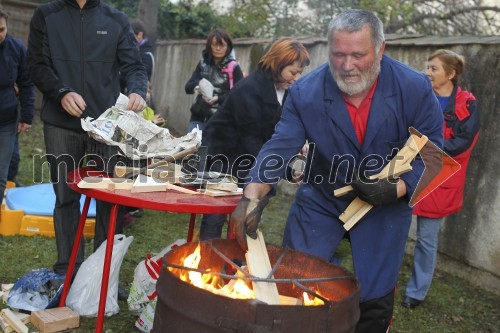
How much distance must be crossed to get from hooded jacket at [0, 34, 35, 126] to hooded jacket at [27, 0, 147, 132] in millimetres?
1041

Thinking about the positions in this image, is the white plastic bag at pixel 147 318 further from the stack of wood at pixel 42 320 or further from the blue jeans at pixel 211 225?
the blue jeans at pixel 211 225

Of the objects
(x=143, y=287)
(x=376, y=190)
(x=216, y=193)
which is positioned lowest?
(x=143, y=287)

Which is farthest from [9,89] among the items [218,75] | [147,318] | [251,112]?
[218,75]

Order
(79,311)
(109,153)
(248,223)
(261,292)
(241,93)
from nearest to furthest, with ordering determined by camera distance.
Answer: (261,292) < (248,223) < (109,153) < (79,311) < (241,93)

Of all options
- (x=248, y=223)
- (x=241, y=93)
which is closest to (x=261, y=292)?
(x=248, y=223)

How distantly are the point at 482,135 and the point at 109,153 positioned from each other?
344 centimetres

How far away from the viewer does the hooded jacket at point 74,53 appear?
411 cm

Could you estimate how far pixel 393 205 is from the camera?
327 cm

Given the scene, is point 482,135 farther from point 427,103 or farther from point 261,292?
point 261,292

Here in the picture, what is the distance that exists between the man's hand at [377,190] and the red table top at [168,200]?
68cm

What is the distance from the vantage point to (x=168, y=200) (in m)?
3.20

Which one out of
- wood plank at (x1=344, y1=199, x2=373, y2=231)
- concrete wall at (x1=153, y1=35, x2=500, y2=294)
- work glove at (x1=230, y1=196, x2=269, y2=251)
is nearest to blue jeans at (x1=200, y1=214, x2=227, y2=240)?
wood plank at (x1=344, y1=199, x2=373, y2=231)

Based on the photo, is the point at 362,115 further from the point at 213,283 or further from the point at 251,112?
the point at 251,112

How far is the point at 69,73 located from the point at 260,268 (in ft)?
7.03
